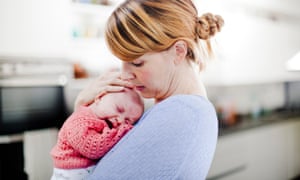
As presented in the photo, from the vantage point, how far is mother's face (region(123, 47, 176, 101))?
895mm

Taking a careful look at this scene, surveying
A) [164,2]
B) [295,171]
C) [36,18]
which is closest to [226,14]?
[164,2]

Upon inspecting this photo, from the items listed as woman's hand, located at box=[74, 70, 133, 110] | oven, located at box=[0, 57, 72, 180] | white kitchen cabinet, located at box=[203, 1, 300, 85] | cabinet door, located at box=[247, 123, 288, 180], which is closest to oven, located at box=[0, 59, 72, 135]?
oven, located at box=[0, 57, 72, 180]

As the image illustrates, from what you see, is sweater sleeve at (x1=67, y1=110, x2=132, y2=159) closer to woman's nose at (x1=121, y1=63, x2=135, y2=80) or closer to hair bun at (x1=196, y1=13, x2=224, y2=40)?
woman's nose at (x1=121, y1=63, x2=135, y2=80)

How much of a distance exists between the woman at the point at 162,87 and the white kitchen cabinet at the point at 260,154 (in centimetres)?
82

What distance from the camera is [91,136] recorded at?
31.1 inches

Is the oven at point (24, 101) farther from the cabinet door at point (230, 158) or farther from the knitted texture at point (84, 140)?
the cabinet door at point (230, 158)

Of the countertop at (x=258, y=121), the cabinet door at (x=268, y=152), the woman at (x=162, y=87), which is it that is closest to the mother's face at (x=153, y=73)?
the woman at (x=162, y=87)

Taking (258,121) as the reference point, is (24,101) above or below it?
above

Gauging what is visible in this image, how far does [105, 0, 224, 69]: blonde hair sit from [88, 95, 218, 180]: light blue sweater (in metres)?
0.17

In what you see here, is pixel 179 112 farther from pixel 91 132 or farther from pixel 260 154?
pixel 260 154

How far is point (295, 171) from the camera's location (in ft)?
6.79

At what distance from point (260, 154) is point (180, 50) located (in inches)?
47.4

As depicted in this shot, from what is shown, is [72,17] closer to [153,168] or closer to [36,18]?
[36,18]

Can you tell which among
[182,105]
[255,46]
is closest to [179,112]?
[182,105]
